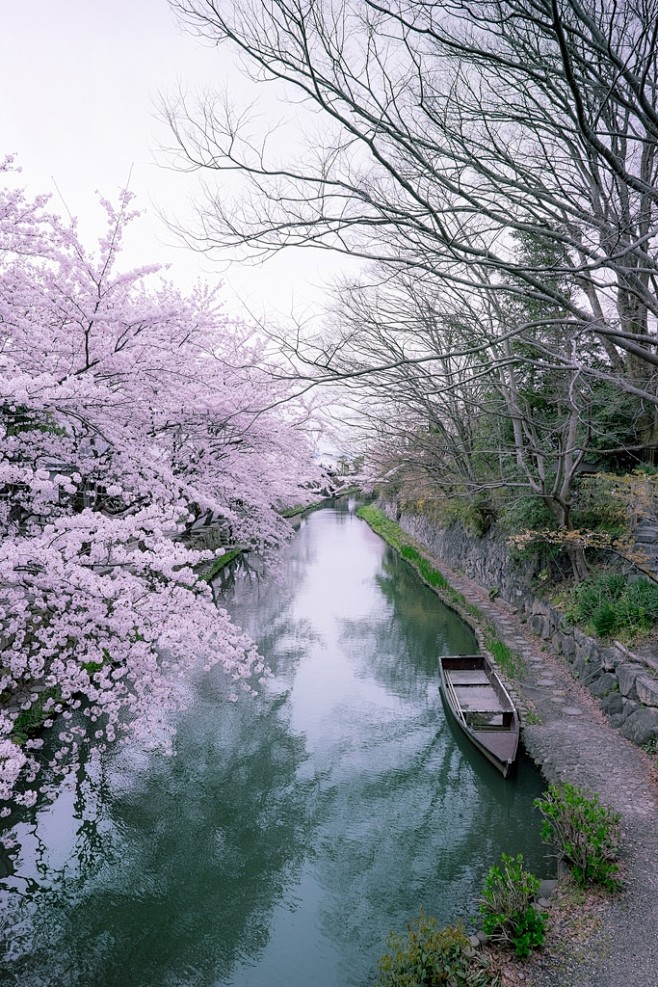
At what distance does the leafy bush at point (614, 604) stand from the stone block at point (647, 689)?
119 centimetres

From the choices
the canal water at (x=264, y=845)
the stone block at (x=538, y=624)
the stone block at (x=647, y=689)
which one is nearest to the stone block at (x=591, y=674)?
the stone block at (x=647, y=689)

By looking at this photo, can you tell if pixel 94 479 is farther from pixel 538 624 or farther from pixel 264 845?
pixel 538 624

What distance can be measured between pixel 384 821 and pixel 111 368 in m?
6.20

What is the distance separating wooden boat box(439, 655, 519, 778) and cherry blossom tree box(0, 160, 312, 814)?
10.9 feet

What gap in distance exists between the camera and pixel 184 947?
472cm

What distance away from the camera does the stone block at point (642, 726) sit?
6.46 m

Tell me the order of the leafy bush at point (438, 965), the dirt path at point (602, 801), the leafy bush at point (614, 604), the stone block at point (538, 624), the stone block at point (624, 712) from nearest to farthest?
the leafy bush at point (438, 965), the dirt path at point (602, 801), the stone block at point (624, 712), the leafy bush at point (614, 604), the stone block at point (538, 624)

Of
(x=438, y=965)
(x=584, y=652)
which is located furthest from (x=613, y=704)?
(x=438, y=965)

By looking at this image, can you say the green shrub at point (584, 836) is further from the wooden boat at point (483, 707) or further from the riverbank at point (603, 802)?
the wooden boat at point (483, 707)

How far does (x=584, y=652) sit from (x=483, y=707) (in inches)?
77.3

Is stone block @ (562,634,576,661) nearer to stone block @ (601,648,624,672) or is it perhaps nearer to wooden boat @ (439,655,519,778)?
stone block @ (601,648,624,672)

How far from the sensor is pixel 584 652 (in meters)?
8.82

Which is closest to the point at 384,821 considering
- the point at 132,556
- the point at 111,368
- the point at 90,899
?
the point at 90,899

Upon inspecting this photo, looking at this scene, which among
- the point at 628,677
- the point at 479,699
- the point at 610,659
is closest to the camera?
the point at 628,677
